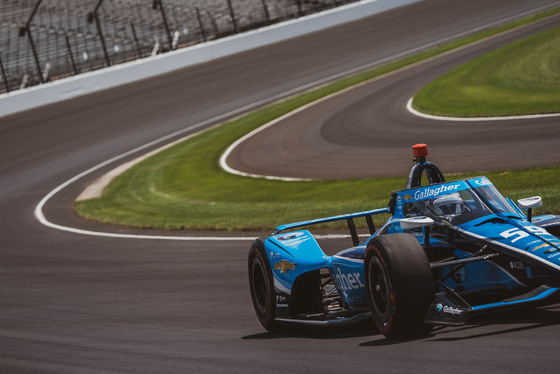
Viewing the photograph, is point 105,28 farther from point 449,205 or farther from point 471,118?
point 449,205

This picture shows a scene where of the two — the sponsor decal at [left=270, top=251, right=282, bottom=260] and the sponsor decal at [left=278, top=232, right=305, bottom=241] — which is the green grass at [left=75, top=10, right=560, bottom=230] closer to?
the sponsor decal at [left=278, top=232, right=305, bottom=241]

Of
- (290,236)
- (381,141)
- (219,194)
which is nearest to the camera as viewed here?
(290,236)

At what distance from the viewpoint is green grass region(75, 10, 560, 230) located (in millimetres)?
16203

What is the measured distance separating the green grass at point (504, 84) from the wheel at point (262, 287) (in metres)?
14.1

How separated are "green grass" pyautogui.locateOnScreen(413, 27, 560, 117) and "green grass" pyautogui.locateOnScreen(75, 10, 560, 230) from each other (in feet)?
20.0

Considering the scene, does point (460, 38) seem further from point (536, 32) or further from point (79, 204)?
point (79, 204)

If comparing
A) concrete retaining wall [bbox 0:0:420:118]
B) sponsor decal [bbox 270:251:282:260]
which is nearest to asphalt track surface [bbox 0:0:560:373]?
sponsor decal [bbox 270:251:282:260]

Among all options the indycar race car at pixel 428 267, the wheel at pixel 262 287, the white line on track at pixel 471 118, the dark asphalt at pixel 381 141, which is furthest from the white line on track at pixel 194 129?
the indycar race car at pixel 428 267

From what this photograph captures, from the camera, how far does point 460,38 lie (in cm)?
3894

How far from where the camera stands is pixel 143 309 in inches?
444

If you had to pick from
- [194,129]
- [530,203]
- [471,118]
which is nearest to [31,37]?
[194,129]

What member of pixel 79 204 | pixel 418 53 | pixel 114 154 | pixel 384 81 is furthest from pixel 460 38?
pixel 79 204

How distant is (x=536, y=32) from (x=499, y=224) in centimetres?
2916

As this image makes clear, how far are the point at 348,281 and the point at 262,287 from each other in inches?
59.4
